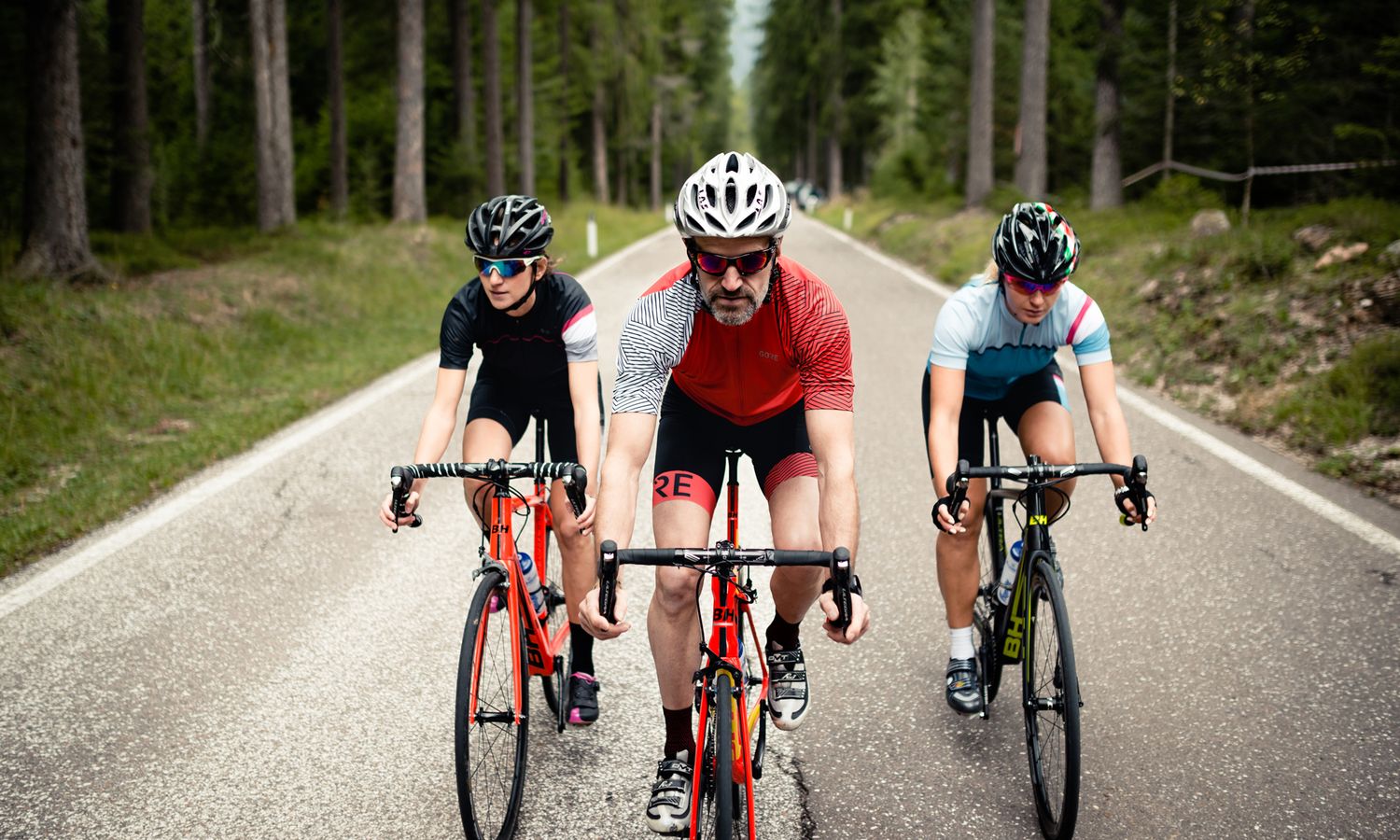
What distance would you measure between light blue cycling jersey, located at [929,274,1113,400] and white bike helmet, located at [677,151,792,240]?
1.09 metres

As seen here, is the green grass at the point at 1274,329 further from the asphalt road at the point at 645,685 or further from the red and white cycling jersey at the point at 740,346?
the red and white cycling jersey at the point at 740,346

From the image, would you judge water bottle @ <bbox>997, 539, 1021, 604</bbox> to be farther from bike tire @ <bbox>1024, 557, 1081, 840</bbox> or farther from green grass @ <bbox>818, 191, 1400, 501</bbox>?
green grass @ <bbox>818, 191, 1400, 501</bbox>

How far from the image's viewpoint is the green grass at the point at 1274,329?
7.19 meters

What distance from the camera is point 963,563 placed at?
4078 mm

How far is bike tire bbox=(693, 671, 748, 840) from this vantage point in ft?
8.38

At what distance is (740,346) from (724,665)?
1.05 m

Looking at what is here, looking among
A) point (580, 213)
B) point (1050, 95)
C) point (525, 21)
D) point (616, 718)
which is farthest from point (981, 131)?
point (616, 718)

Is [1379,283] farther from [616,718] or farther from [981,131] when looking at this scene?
[981,131]

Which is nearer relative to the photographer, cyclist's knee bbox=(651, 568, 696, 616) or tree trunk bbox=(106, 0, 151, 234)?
cyclist's knee bbox=(651, 568, 696, 616)

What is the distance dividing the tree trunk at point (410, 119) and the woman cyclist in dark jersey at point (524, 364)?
1780cm

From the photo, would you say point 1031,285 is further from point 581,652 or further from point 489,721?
point 489,721

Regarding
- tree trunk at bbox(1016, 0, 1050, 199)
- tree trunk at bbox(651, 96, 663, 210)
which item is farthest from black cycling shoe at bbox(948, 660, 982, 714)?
tree trunk at bbox(651, 96, 663, 210)

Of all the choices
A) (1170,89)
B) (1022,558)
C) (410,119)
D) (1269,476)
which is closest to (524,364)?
(1022,558)

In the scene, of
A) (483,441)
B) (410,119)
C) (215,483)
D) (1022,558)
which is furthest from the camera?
(410,119)
